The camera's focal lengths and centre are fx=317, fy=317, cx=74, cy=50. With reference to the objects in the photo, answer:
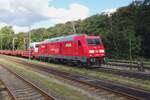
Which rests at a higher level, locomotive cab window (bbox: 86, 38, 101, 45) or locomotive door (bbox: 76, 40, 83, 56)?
locomotive cab window (bbox: 86, 38, 101, 45)

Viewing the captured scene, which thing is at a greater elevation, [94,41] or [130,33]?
[130,33]

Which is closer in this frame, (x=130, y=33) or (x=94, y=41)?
(x=94, y=41)

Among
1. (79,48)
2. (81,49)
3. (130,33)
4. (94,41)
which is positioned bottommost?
(81,49)

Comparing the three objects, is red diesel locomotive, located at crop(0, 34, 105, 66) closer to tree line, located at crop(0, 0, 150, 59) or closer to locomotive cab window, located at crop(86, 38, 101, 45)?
locomotive cab window, located at crop(86, 38, 101, 45)

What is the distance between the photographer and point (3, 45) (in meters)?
149

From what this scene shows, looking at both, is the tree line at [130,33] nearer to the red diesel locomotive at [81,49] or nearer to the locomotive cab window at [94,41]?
the red diesel locomotive at [81,49]

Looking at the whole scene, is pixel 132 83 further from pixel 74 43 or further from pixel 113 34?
pixel 113 34

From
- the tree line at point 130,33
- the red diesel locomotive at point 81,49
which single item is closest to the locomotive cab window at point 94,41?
the red diesel locomotive at point 81,49

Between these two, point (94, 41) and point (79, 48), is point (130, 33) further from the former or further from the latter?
point (79, 48)

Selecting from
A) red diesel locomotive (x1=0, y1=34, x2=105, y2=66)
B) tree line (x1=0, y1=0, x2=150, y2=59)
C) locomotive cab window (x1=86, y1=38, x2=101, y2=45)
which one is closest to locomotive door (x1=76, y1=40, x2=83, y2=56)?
red diesel locomotive (x1=0, y1=34, x2=105, y2=66)

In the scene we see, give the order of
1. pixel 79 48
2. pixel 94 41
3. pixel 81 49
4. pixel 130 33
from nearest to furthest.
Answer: pixel 81 49, pixel 79 48, pixel 94 41, pixel 130 33

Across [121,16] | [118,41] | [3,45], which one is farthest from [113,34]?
[3,45]

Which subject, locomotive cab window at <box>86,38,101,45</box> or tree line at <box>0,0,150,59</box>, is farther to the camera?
tree line at <box>0,0,150,59</box>

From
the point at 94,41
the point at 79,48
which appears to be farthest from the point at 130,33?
the point at 79,48
